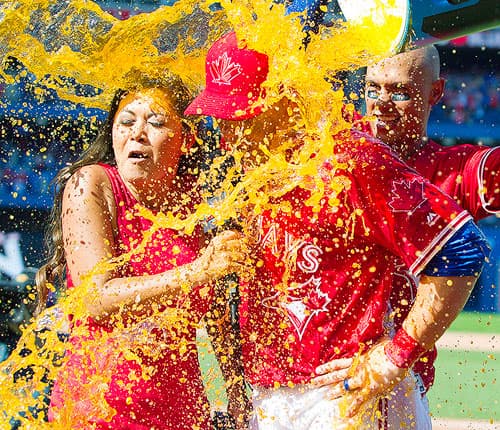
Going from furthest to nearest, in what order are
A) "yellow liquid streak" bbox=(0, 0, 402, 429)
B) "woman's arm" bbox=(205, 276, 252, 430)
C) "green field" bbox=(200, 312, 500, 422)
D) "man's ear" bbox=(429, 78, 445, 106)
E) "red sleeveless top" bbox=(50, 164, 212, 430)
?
"green field" bbox=(200, 312, 500, 422)
"man's ear" bbox=(429, 78, 445, 106)
"woman's arm" bbox=(205, 276, 252, 430)
"red sleeveless top" bbox=(50, 164, 212, 430)
"yellow liquid streak" bbox=(0, 0, 402, 429)

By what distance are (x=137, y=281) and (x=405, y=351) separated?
894 mm

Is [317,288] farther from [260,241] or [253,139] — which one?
[253,139]

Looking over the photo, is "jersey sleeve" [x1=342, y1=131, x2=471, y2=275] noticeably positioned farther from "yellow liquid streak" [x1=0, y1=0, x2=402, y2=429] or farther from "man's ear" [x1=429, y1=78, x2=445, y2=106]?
"man's ear" [x1=429, y1=78, x2=445, y2=106]

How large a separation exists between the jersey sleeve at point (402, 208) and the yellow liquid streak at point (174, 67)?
0.09m

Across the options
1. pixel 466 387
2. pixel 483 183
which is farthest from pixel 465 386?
pixel 483 183

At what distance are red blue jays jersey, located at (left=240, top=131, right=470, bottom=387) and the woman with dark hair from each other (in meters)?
0.18

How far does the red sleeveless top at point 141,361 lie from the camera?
9.49 ft

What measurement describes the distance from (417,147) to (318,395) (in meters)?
1.13

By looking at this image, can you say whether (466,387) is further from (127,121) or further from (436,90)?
(127,121)

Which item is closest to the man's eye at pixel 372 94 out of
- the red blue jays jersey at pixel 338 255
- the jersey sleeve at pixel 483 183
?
the jersey sleeve at pixel 483 183

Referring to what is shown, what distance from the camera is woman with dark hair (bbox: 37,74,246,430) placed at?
2.82 metres

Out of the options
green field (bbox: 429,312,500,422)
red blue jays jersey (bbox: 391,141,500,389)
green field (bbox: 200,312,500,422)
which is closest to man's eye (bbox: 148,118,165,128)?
red blue jays jersey (bbox: 391,141,500,389)

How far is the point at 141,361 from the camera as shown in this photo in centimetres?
291

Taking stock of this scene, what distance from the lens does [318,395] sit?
2.78 m
